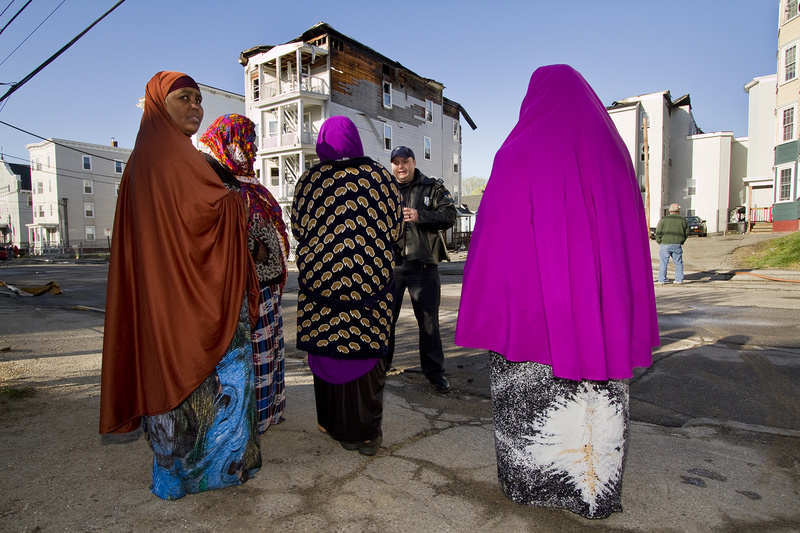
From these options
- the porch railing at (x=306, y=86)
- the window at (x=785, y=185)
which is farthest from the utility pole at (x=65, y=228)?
the window at (x=785, y=185)

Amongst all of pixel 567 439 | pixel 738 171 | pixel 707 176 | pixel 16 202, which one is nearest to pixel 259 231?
pixel 567 439

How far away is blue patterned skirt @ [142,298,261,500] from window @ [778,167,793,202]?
2876 centimetres

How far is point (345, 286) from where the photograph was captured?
2.79 meters

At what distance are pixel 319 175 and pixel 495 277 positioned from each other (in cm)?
129

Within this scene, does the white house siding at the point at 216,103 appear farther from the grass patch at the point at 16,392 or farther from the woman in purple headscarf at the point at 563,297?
the woman in purple headscarf at the point at 563,297

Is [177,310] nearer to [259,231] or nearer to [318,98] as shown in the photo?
[259,231]

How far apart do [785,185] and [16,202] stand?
228 feet

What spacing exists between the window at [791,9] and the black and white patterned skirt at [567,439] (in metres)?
29.4

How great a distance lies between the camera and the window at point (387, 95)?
29.3 m

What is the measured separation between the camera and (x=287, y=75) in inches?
1094

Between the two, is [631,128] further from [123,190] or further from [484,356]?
[123,190]

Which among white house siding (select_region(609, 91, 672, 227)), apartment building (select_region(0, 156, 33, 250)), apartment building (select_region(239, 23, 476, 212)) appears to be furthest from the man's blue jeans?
apartment building (select_region(0, 156, 33, 250))

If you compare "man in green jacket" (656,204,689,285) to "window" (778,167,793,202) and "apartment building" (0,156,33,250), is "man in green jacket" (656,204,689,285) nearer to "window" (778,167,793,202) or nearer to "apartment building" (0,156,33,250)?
"window" (778,167,793,202)

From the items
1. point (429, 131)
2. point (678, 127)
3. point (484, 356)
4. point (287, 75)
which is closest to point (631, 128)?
point (678, 127)
